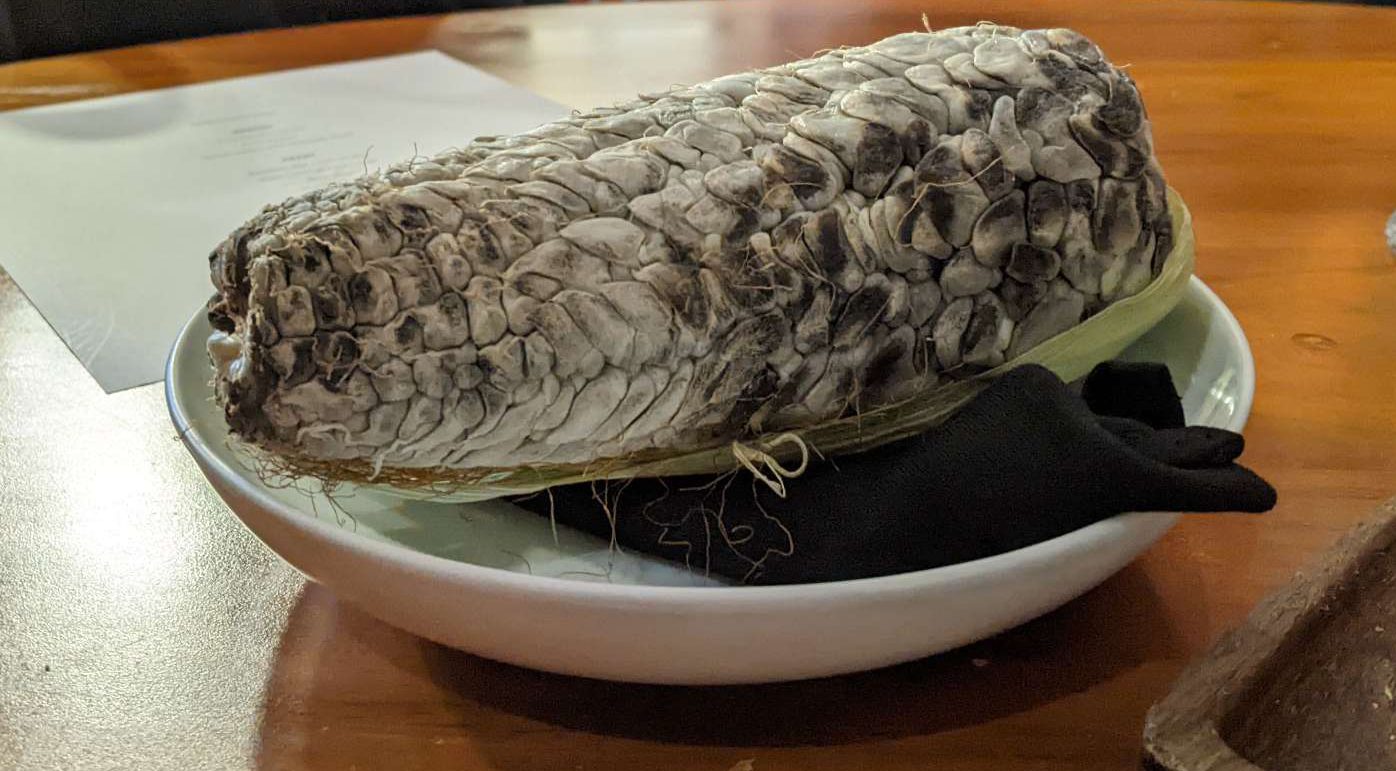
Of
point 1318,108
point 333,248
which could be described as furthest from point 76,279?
point 1318,108

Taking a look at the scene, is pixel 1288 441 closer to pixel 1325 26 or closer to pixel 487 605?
pixel 487 605

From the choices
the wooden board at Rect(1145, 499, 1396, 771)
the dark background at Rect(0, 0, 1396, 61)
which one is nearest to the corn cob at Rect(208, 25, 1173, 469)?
the wooden board at Rect(1145, 499, 1396, 771)

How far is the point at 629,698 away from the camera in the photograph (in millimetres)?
423

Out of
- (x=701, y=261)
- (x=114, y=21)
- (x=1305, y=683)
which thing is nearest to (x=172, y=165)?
(x=114, y=21)

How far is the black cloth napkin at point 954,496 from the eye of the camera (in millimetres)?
395

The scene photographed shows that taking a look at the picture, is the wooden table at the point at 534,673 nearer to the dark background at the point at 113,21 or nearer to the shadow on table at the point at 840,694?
the shadow on table at the point at 840,694

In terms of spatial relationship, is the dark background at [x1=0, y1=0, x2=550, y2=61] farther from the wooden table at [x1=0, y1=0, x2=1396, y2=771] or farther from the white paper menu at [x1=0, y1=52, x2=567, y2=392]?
the wooden table at [x1=0, y1=0, x2=1396, y2=771]

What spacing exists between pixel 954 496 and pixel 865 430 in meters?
0.07

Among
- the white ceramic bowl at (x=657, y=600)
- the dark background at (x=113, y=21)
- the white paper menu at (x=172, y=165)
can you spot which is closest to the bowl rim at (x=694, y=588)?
the white ceramic bowl at (x=657, y=600)

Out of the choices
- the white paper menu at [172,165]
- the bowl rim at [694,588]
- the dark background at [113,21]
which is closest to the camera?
the bowl rim at [694,588]

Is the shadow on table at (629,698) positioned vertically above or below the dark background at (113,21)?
below

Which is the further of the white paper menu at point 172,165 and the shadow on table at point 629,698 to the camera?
the white paper menu at point 172,165

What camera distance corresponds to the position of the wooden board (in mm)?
365

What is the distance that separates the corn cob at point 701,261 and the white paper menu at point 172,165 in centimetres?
30
